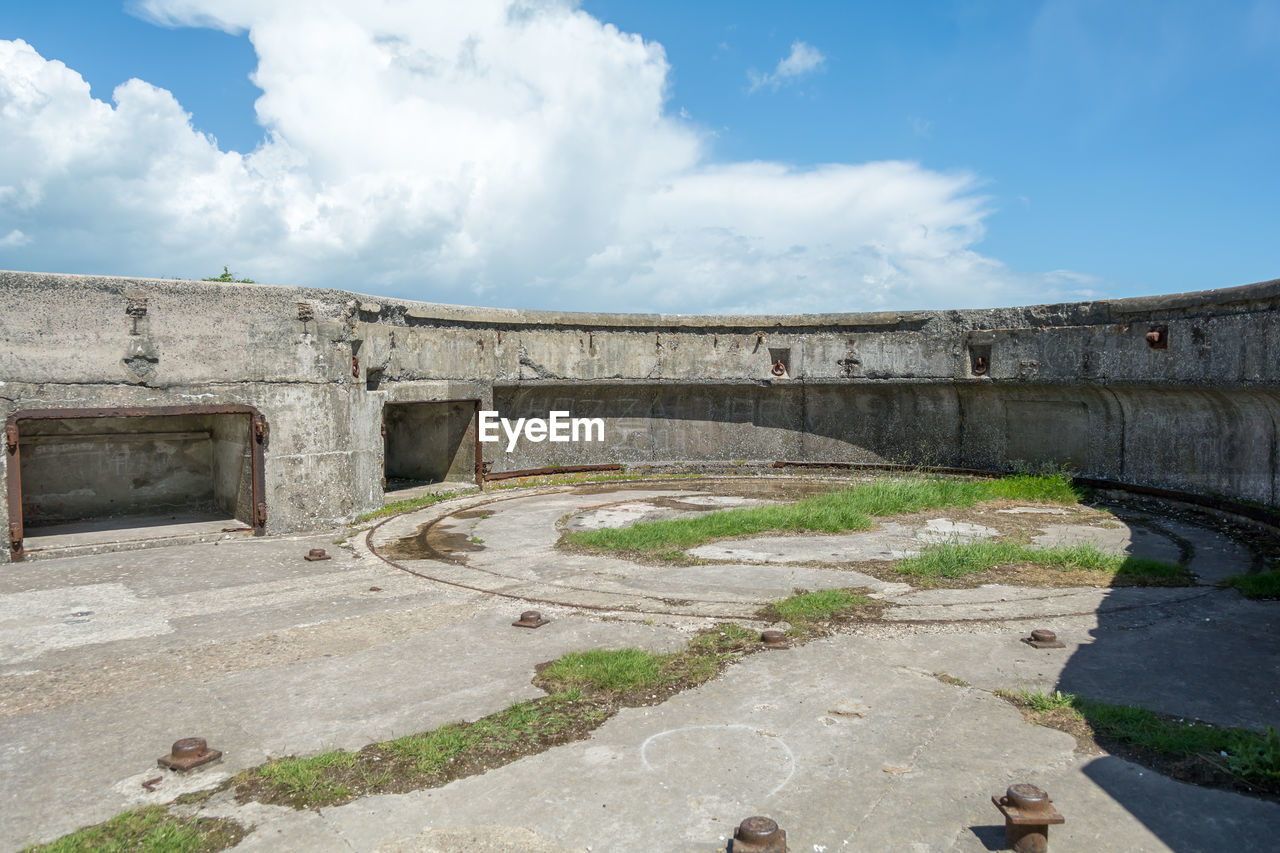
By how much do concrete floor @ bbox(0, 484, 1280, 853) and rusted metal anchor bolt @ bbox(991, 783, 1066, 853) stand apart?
0.26ft

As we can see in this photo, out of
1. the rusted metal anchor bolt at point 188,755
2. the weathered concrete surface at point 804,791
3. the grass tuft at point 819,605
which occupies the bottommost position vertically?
the weathered concrete surface at point 804,791

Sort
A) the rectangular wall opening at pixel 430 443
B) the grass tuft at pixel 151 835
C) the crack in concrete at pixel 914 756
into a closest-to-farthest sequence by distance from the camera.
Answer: the grass tuft at pixel 151 835
the crack in concrete at pixel 914 756
the rectangular wall opening at pixel 430 443

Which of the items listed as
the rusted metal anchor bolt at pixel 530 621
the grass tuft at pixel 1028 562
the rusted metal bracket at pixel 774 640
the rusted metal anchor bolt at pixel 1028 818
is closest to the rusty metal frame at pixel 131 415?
the rusted metal anchor bolt at pixel 530 621

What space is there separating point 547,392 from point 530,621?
25.7ft

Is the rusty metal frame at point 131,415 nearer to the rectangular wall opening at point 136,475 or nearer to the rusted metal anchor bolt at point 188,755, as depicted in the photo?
the rectangular wall opening at point 136,475

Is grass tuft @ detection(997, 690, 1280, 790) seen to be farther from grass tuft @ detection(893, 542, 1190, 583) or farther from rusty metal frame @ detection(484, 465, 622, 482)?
rusty metal frame @ detection(484, 465, 622, 482)

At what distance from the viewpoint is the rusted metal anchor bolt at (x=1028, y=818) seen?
2746 mm

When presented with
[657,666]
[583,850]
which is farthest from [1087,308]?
[583,850]

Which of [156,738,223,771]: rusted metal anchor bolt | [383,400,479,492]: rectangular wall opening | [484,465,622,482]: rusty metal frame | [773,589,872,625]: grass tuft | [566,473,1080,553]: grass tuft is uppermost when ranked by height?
[383,400,479,492]: rectangular wall opening

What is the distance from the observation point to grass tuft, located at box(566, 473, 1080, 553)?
7.88 m

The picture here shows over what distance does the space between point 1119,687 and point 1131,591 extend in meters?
2.15

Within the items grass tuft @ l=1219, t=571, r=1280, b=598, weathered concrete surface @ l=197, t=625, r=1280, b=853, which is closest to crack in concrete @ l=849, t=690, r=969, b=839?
weathered concrete surface @ l=197, t=625, r=1280, b=853

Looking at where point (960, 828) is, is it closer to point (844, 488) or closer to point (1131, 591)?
point (1131, 591)

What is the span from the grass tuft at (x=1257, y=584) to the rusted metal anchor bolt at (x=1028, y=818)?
13.7 ft
